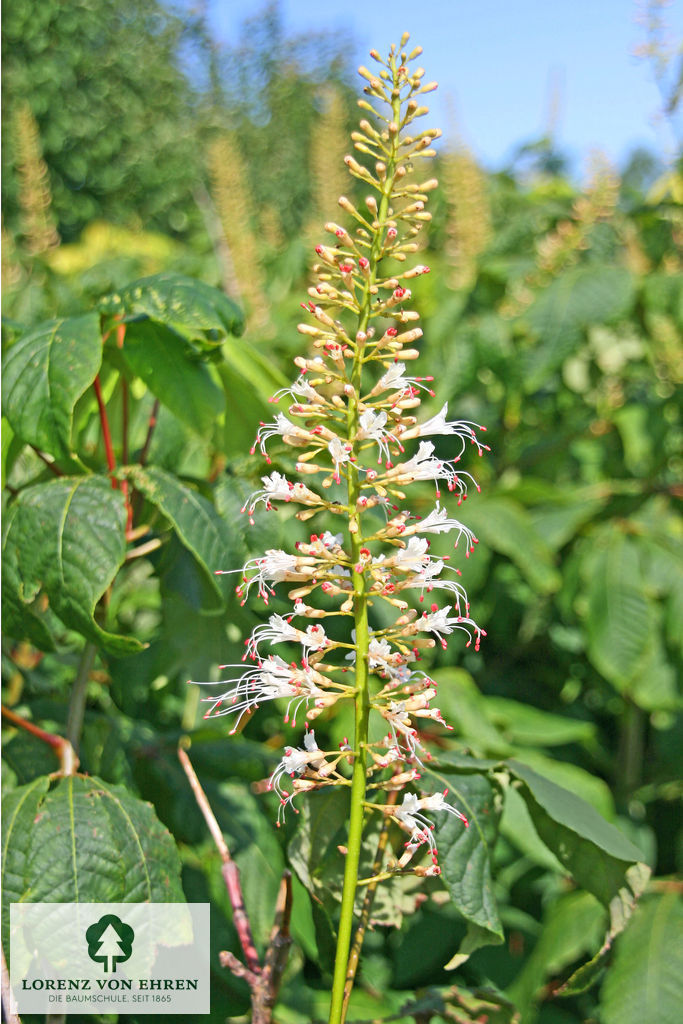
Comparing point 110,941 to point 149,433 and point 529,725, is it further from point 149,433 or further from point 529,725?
point 529,725

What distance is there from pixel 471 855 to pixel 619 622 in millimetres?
1380

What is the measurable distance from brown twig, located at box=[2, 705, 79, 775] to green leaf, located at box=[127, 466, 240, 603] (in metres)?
0.36

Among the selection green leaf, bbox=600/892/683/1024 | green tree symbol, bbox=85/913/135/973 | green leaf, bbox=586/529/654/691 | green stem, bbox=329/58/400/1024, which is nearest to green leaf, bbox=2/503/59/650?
green tree symbol, bbox=85/913/135/973

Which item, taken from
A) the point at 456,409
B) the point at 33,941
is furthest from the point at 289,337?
the point at 33,941

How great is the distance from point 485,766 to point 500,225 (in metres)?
3.92

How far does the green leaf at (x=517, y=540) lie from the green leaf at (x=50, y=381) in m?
1.35

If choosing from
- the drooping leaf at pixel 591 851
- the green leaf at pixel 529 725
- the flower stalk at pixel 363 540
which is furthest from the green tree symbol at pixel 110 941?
the green leaf at pixel 529 725

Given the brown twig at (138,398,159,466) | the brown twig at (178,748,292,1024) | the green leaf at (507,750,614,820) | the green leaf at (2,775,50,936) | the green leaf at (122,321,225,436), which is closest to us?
the brown twig at (178,748,292,1024)

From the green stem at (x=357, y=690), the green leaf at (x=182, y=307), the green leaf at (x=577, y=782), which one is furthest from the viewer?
the green leaf at (x=577, y=782)

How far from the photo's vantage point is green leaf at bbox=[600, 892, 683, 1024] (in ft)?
5.67

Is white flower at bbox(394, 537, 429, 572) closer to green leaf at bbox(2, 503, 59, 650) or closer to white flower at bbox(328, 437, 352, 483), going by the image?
white flower at bbox(328, 437, 352, 483)

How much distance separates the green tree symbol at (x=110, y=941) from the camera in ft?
3.85

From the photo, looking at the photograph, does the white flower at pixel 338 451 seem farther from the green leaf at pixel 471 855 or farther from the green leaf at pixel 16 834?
the green leaf at pixel 16 834

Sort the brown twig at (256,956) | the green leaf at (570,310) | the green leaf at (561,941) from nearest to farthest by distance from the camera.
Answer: the brown twig at (256,956) < the green leaf at (561,941) < the green leaf at (570,310)
